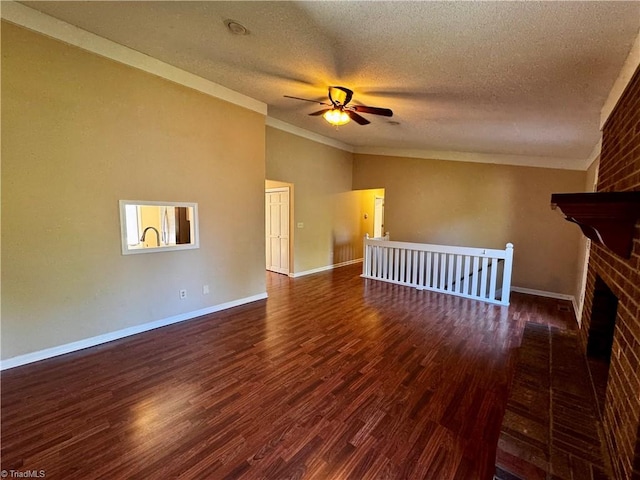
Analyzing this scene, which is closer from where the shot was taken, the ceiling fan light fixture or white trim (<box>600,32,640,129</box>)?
white trim (<box>600,32,640,129</box>)

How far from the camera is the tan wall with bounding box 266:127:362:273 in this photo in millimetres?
5863

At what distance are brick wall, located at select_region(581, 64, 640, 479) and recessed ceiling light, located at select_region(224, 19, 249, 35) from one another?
2666 millimetres

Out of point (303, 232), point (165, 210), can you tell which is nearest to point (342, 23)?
point (165, 210)

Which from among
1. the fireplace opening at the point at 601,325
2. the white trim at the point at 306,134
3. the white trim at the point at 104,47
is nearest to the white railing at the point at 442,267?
the fireplace opening at the point at 601,325

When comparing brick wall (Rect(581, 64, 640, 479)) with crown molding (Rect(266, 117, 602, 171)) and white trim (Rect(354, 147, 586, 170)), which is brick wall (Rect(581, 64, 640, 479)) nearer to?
crown molding (Rect(266, 117, 602, 171))

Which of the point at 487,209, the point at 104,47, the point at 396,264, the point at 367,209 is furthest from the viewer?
the point at 367,209

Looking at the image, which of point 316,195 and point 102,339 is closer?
point 102,339

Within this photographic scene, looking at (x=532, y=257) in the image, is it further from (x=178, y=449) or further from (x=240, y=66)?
(x=178, y=449)

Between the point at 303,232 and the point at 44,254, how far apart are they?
4418 millimetres

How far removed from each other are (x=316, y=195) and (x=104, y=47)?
449 centimetres

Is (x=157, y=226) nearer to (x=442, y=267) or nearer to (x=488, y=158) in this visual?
(x=442, y=267)

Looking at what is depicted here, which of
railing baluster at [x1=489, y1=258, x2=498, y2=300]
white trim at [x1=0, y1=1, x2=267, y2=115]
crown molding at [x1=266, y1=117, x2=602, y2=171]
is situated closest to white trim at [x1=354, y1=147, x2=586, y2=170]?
crown molding at [x1=266, y1=117, x2=602, y2=171]

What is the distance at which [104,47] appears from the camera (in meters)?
2.90

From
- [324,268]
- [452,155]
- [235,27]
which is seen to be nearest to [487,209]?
[452,155]
